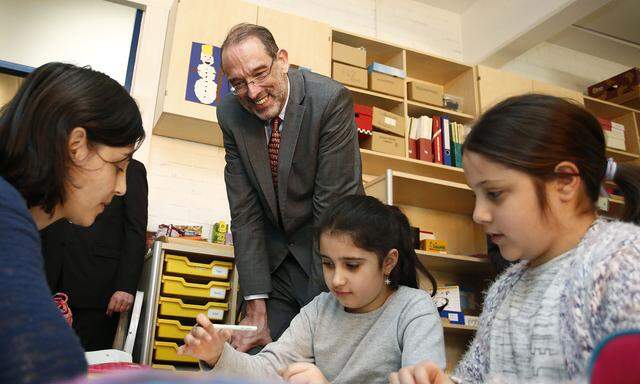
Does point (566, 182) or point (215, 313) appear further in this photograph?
point (215, 313)

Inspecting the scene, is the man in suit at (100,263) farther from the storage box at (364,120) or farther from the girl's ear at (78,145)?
the girl's ear at (78,145)

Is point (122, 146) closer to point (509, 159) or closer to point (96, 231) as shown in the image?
point (509, 159)

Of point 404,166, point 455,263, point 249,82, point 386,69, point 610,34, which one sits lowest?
point 455,263

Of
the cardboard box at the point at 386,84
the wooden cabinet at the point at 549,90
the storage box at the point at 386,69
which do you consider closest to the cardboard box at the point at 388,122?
the cardboard box at the point at 386,84

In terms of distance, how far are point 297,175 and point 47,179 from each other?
2.91 feet

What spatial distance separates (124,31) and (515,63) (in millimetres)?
3028

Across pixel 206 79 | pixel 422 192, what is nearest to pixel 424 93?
pixel 422 192

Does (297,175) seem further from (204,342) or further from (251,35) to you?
(204,342)

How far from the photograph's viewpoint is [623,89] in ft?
14.0

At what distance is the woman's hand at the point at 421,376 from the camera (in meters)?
0.79

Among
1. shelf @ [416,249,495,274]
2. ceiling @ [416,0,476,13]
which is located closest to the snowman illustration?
shelf @ [416,249,495,274]

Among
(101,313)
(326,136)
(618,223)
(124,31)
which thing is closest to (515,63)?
(124,31)

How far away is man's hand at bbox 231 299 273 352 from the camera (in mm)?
1511

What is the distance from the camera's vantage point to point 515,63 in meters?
4.49
